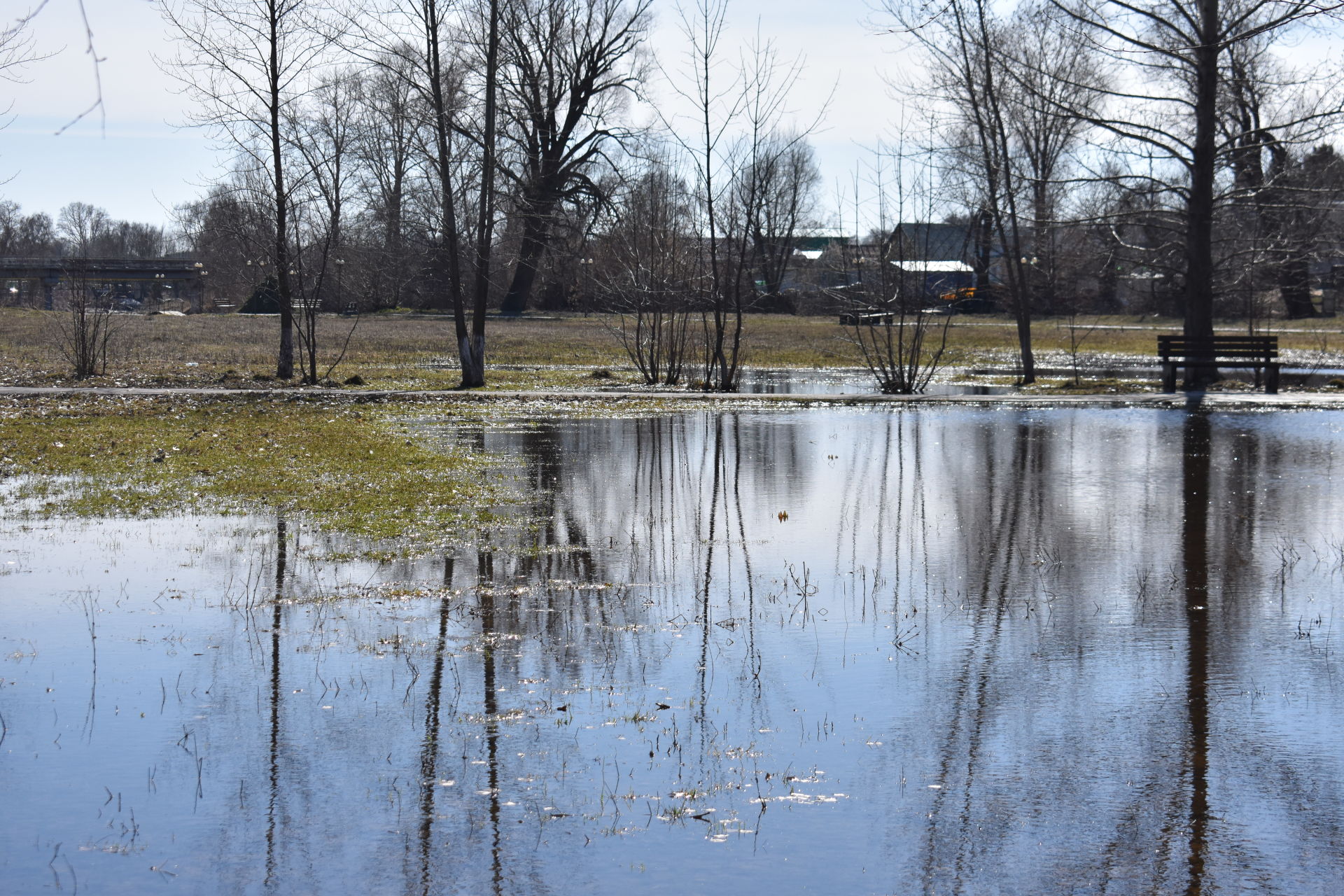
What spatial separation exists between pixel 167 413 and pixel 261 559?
11638 mm

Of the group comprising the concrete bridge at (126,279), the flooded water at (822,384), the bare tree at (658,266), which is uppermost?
the concrete bridge at (126,279)

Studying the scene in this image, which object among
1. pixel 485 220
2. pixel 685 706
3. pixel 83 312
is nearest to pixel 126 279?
pixel 83 312

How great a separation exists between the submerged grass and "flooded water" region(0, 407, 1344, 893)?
72cm

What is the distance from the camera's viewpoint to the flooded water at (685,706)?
14.7 feet

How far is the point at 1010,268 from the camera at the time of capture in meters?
31.1

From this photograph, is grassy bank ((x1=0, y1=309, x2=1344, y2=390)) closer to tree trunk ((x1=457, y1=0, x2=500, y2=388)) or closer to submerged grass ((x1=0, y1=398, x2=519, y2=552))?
tree trunk ((x1=457, y1=0, x2=500, y2=388))

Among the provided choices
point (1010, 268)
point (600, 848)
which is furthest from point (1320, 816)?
point (1010, 268)

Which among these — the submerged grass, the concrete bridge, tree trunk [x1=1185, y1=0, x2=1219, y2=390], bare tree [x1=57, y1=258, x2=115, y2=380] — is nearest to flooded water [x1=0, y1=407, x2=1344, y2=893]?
the submerged grass

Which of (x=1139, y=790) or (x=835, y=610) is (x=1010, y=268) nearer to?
(x=835, y=610)

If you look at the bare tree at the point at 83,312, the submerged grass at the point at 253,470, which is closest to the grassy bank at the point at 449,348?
the bare tree at the point at 83,312

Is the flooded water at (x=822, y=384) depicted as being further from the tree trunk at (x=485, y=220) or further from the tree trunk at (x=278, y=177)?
the tree trunk at (x=278, y=177)

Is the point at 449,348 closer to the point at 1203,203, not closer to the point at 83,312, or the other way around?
the point at 83,312

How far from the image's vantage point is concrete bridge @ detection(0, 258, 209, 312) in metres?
77.2

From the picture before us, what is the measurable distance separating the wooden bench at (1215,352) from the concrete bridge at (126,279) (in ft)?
214
